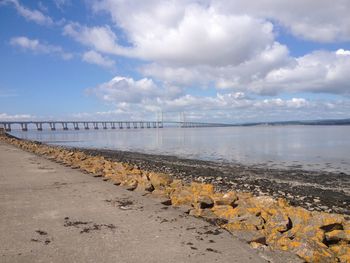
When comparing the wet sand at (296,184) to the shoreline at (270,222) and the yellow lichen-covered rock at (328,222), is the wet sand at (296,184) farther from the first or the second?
the yellow lichen-covered rock at (328,222)

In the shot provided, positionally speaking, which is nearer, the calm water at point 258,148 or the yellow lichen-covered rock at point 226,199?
the yellow lichen-covered rock at point 226,199

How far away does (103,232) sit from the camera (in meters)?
6.36

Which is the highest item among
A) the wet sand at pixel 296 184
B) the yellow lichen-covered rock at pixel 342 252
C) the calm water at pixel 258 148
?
the yellow lichen-covered rock at pixel 342 252

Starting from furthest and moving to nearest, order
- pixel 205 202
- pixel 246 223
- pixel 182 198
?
pixel 182 198 → pixel 205 202 → pixel 246 223

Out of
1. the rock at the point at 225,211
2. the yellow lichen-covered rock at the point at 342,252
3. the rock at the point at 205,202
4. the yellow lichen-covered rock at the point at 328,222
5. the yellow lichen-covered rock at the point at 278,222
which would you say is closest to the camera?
the yellow lichen-covered rock at the point at 342,252

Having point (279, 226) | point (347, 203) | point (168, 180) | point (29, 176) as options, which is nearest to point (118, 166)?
point (29, 176)

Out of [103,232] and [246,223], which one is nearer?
[103,232]

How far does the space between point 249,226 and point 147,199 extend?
333 cm

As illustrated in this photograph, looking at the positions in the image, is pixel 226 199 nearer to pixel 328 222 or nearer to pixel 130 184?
pixel 328 222

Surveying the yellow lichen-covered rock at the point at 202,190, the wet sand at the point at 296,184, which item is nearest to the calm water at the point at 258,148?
the wet sand at the point at 296,184

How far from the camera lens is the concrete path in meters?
5.32

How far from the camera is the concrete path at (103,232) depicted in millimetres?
5320

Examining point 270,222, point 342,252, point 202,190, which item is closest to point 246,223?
point 270,222

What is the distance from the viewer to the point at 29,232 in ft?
20.7
